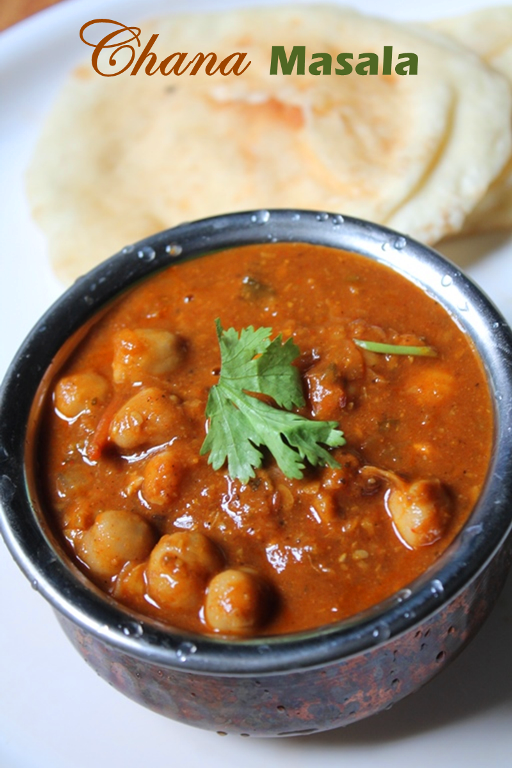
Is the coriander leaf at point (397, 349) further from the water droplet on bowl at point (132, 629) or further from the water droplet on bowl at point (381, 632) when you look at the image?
the water droplet on bowl at point (132, 629)

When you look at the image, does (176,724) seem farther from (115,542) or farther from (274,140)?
(274,140)

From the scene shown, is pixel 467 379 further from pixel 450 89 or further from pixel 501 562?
pixel 450 89

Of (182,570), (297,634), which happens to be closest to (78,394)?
(182,570)

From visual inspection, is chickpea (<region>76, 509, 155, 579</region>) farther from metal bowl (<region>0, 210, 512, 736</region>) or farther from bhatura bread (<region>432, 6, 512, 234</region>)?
bhatura bread (<region>432, 6, 512, 234</region>)

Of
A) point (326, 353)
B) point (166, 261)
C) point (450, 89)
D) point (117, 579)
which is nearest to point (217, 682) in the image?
point (117, 579)

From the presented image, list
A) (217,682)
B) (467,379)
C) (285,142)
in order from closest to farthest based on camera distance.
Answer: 1. (217,682)
2. (467,379)
3. (285,142)
